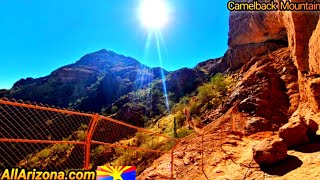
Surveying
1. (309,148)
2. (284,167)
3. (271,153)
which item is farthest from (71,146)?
(309,148)

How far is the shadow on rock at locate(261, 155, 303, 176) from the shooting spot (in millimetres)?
8734

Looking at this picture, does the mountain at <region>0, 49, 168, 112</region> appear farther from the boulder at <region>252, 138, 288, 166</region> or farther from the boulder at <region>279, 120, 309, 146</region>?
the boulder at <region>252, 138, 288, 166</region>

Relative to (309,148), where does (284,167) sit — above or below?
below

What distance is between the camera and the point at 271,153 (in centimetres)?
945

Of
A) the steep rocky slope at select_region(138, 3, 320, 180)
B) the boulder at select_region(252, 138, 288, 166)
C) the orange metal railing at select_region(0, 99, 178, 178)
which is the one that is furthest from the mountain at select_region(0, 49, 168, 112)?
the boulder at select_region(252, 138, 288, 166)

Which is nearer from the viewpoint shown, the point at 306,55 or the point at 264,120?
the point at 306,55

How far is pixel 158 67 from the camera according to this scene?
3214 inches

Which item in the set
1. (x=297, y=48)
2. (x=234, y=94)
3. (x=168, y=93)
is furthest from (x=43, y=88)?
(x=297, y=48)

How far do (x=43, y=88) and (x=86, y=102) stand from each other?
17.6m

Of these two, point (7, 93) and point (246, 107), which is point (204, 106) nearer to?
point (246, 107)

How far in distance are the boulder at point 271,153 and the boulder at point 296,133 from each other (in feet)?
2.35

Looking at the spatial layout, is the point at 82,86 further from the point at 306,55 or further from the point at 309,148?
the point at 309,148

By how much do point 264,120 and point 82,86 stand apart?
70.3m

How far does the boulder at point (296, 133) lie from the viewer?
9.99m
